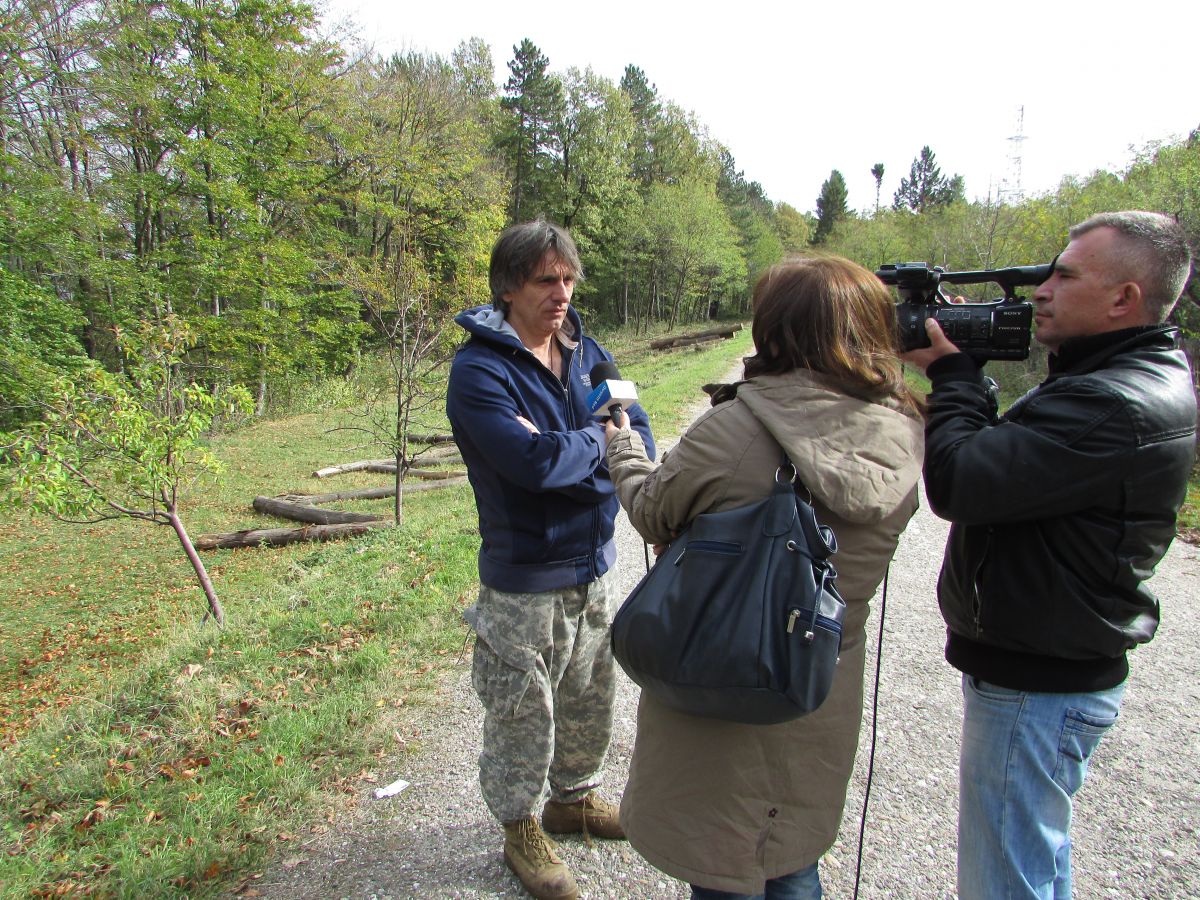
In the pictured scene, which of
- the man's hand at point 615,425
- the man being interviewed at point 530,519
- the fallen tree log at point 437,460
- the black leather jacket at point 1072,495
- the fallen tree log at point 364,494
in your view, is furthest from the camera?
the fallen tree log at point 437,460

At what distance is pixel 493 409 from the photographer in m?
2.10

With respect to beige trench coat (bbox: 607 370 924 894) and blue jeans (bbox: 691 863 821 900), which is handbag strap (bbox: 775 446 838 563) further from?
blue jeans (bbox: 691 863 821 900)

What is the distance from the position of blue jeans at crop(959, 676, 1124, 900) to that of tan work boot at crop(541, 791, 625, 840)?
1318 mm

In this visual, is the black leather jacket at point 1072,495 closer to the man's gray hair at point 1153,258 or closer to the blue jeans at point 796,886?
the man's gray hair at point 1153,258

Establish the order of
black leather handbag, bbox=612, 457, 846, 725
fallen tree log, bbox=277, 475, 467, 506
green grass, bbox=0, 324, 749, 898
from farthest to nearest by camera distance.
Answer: fallen tree log, bbox=277, 475, 467, 506 → green grass, bbox=0, 324, 749, 898 → black leather handbag, bbox=612, 457, 846, 725

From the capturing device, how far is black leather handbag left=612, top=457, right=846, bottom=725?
1333mm

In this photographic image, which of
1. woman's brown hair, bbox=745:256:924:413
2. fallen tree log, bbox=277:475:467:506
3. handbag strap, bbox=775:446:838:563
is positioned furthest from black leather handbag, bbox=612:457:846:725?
fallen tree log, bbox=277:475:467:506

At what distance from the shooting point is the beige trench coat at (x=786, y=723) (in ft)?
4.70

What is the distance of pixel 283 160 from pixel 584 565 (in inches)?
897

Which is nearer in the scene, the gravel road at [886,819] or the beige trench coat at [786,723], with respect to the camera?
the beige trench coat at [786,723]

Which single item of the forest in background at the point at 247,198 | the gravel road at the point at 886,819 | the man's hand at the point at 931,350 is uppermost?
the forest in background at the point at 247,198

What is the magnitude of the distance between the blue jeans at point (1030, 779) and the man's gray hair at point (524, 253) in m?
1.74

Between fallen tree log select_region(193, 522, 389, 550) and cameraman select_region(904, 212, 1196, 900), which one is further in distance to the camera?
fallen tree log select_region(193, 522, 389, 550)

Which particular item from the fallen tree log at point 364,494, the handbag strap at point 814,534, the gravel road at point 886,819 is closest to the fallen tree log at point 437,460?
the fallen tree log at point 364,494
